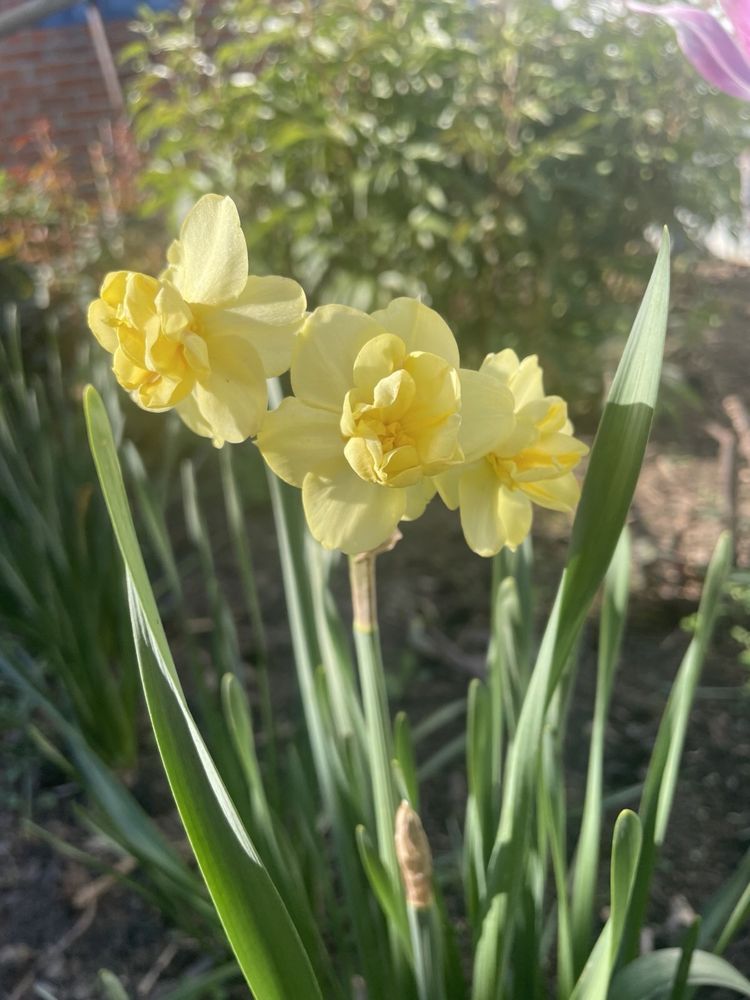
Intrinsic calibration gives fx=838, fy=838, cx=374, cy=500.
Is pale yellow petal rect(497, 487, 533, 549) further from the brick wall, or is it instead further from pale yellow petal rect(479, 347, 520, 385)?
the brick wall

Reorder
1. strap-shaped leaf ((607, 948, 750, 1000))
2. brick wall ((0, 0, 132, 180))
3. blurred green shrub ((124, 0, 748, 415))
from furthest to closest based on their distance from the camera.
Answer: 1. brick wall ((0, 0, 132, 180))
2. blurred green shrub ((124, 0, 748, 415))
3. strap-shaped leaf ((607, 948, 750, 1000))

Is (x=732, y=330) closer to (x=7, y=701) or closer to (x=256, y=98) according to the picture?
(x=256, y=98)

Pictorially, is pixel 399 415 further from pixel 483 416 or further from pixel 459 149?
pixel 459 149

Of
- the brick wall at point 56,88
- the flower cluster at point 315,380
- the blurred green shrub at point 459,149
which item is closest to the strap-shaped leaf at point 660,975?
the flower cluster at point 315,380

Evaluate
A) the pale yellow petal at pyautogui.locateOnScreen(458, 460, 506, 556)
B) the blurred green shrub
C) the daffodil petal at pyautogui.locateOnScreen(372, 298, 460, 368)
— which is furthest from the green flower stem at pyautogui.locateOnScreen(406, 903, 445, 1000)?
the blurred green shrub

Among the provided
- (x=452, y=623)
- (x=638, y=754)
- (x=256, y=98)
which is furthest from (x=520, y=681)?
(x=256, y=98)

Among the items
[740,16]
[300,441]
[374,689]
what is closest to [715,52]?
[740,16]

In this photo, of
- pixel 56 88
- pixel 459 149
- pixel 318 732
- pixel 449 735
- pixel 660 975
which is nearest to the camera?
pixel 660 975
